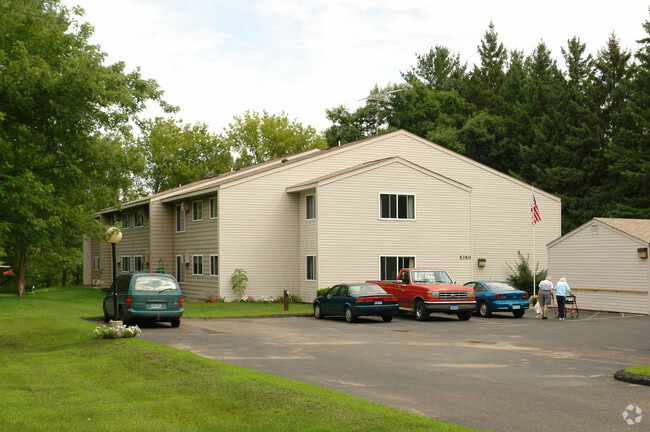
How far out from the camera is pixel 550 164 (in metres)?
59.4

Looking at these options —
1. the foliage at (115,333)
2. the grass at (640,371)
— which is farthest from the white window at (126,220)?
the grass at (640,371)

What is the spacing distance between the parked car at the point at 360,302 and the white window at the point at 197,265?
1276 centimetres

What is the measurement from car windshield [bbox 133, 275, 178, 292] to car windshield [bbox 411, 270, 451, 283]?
384 inches

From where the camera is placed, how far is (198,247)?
124 feet

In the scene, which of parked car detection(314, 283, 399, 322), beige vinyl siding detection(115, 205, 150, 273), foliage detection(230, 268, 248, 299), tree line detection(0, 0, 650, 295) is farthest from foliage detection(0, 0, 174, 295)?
beige vinyl siding detection(115, 205, 150, 273)

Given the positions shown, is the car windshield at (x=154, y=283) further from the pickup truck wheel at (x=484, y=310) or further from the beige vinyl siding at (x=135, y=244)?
the beige vinyl siding at (x=135, y=244)

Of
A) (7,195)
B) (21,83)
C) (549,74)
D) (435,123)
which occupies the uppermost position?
(549,74)

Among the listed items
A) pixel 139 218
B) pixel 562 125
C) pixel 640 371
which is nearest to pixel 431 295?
pixel 640 371

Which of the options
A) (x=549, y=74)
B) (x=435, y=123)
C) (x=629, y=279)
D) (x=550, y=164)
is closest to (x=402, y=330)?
(x=629, y=279)

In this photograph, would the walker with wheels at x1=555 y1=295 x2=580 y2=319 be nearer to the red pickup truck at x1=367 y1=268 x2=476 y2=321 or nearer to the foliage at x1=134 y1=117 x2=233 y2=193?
the red pickup truck at x1=367 y1=268 x2=476 y2=321

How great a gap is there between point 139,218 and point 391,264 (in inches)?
743

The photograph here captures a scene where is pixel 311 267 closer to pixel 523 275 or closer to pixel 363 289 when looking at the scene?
pixel 363 289

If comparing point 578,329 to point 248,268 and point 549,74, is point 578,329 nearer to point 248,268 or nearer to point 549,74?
point 248,268

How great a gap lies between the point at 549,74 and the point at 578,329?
50625 mm
